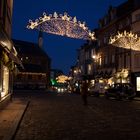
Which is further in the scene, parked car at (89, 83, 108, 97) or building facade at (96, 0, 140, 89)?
building facade at (96, 0, 140, 89)

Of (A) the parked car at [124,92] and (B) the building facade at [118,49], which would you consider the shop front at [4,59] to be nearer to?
(A) the parked car at [124,92]

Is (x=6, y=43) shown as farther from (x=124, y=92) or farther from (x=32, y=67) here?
(x=32, y=67)

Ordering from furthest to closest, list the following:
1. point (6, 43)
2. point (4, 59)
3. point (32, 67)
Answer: point (32, 67), point (6, 43), point (4, 59)

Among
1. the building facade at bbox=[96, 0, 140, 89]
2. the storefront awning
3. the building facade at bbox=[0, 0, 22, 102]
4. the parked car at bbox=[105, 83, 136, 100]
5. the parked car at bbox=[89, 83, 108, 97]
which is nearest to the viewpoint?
the storefront awning

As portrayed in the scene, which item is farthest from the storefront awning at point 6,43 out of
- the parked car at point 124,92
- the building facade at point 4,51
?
the parked car at point 124,92

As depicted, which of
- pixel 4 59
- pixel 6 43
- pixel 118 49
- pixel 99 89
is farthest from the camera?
pixel 118 49

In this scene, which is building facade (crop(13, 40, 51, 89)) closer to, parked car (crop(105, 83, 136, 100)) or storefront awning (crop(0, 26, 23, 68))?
parked car (crop(105, 83, 136, 100))

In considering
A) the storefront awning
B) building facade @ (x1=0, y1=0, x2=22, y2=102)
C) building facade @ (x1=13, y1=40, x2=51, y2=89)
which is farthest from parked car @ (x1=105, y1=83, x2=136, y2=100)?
building facade @ (x1=13, y1=40, x2=51, y2=89)

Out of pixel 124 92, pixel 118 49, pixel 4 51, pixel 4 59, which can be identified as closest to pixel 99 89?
pixel 124 92

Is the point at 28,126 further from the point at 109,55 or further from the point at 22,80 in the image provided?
the point at 22,80

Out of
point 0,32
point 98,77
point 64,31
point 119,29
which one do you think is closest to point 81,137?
point 0,32

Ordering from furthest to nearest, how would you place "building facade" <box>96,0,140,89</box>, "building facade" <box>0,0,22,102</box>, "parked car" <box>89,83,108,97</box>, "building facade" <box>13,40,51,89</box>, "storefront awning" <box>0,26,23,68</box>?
"building facade" <box>13,40,51,89</box> → "building facade" <box>96,0,140,89</box> → "parked car" <box>89,83,108,97</box> → "building facade" <box>0,0,22,102</box> → "storefront awning" <box>0,26,23,68</box>

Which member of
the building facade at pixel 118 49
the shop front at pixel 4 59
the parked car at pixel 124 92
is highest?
the building facade at pixel 118 49

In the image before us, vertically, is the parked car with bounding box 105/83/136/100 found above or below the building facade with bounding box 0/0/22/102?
below
